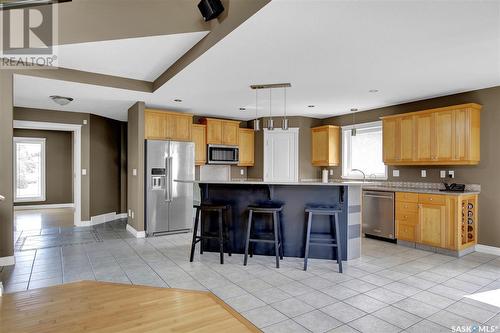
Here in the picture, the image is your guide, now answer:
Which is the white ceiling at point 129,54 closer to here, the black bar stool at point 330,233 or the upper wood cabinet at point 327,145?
the black bar stool at point 330,233

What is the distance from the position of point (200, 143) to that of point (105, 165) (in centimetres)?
247

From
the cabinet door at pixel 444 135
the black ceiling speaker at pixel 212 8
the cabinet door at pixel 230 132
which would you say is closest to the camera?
the black ceiling speaker at pixel 212 8

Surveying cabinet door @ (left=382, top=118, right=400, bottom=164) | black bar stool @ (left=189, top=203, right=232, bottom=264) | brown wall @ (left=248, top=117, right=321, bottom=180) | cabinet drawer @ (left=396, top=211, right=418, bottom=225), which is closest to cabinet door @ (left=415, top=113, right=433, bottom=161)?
cabinet door @ (left=382, top=118, right=400, bottom=164)

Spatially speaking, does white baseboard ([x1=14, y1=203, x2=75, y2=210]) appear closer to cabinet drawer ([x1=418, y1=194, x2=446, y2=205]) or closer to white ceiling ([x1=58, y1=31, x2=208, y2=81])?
white ceiling ([x1=58, y1=31, x2=208, y2=81])

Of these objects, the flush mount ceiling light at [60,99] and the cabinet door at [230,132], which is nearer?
the flush mount ceiling light at [60,99]

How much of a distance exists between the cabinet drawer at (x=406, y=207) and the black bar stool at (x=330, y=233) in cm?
163

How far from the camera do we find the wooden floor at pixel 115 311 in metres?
2.20

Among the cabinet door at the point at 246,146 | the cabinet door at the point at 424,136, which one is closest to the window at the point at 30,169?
the cabinet door at the point at 246,146

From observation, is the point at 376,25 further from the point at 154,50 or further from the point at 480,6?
the point at 154,50

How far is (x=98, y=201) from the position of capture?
670 centimetres

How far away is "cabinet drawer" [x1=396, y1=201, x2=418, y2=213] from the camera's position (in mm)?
4582

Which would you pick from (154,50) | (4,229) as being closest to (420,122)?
(154,50)

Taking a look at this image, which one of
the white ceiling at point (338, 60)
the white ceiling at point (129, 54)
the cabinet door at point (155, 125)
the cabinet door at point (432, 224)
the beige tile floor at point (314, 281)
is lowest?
the beige tile floor at point (314, 281)

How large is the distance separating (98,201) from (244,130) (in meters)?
3.79
